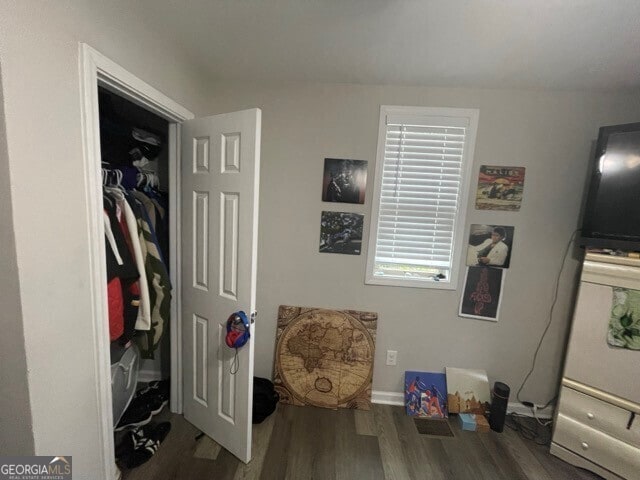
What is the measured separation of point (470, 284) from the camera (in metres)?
1.86

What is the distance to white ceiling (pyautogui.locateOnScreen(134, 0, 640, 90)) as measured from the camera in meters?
1.07

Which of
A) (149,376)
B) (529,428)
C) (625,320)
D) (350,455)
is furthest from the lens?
(149,376)

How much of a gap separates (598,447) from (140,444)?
2614 millimetres

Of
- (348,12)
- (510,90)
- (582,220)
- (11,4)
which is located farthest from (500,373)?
(11,4)

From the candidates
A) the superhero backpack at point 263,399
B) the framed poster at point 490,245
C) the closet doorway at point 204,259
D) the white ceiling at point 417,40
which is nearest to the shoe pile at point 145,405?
the closet doorway at point 204,259

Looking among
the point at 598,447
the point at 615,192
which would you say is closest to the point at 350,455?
the point at 598,447

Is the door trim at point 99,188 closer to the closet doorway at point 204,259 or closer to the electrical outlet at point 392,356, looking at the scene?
the closet doorway at point 204,259

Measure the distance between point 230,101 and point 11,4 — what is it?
1195mm

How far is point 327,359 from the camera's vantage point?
75.7 inches

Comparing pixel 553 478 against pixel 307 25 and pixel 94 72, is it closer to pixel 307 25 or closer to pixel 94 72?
pixel 307 25

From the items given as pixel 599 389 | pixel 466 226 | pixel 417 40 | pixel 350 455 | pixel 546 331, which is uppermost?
pixel 417 40

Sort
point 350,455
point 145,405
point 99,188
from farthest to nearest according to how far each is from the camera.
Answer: point 145,405 < point 350,455 < point 99,188

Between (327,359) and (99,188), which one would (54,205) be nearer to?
(99,188)

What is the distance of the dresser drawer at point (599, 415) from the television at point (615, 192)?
90cm
